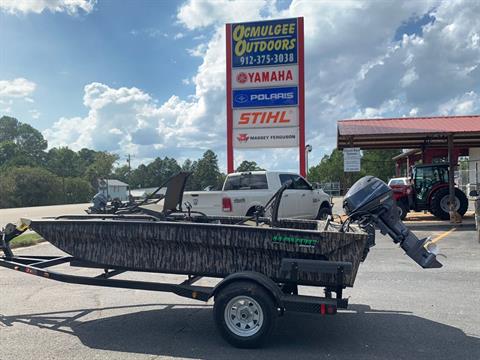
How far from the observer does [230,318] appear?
450 centimetres

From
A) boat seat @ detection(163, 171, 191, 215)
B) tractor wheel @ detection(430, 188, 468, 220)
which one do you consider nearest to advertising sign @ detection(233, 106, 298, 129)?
tractor wheel @ detection(430, 188, 468, 220)

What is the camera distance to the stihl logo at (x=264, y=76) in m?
17.2

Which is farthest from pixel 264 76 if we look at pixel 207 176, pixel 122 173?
pixel 122 173

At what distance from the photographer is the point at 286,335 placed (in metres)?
4.88

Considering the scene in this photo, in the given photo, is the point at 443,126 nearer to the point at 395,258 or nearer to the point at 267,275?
the point at 395,258

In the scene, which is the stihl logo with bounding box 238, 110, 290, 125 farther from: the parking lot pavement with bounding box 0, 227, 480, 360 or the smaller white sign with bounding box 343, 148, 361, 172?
the parking lot pavement with bounding box 0, 227, 480, 360

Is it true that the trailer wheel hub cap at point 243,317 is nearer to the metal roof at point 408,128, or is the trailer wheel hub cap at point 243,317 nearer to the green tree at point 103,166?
the metal roof at point 408,128

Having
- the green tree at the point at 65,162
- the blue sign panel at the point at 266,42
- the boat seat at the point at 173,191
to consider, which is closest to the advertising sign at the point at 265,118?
the blue sign panel at the point at 266,42

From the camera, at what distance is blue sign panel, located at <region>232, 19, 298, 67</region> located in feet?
56.1

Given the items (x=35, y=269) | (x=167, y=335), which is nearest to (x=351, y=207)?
(x=167, y=335)

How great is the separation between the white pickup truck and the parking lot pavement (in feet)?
19.1

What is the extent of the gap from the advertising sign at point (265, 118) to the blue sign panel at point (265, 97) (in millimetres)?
225

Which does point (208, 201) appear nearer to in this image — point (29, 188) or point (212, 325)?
point (212, 325)

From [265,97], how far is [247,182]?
5.14 m
